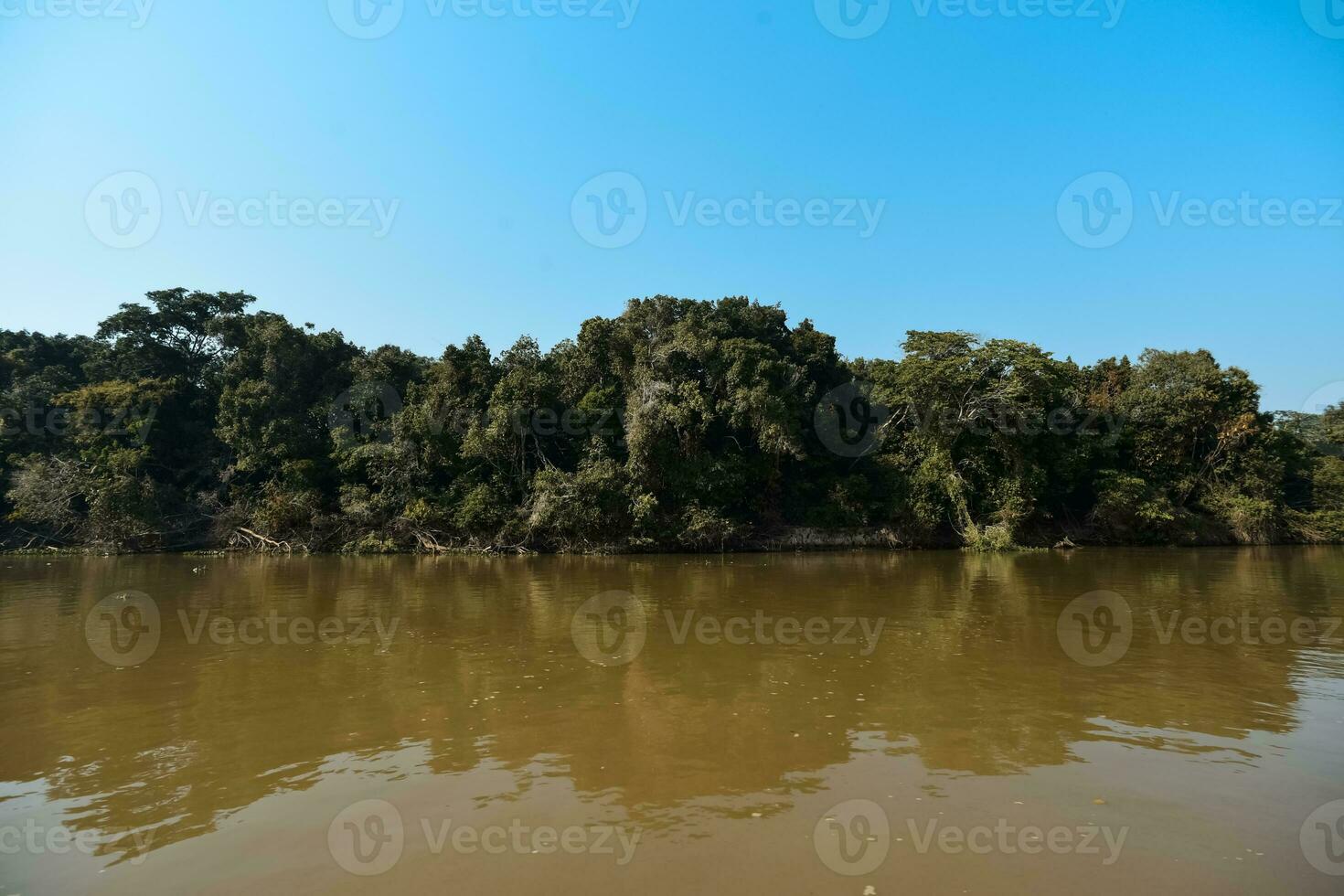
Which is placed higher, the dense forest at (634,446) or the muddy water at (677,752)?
the dense forest at (634,446)

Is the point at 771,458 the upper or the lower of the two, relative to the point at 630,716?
upper

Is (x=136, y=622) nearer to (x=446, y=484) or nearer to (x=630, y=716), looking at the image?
(x=630, y=716)

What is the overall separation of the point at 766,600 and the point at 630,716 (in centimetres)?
768

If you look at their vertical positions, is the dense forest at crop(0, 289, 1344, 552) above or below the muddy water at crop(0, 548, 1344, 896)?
above

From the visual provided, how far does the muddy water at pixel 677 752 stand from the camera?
408cm

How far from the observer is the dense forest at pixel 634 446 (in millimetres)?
27391

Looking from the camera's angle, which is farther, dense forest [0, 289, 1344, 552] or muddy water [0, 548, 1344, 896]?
dense forest [0, 289, 1344, 552]

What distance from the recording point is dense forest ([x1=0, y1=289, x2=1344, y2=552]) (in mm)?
27391

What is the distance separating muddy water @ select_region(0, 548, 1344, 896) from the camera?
4078 mm

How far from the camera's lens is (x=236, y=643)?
10.0 metres

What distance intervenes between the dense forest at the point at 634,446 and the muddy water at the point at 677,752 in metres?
15.2

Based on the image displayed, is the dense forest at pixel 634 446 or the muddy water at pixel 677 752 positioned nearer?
the muddy water at pixel 677 752

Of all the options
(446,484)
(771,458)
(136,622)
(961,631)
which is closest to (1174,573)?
(961,631)

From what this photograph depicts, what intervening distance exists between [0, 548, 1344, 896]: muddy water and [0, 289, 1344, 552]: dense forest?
15.2 m
